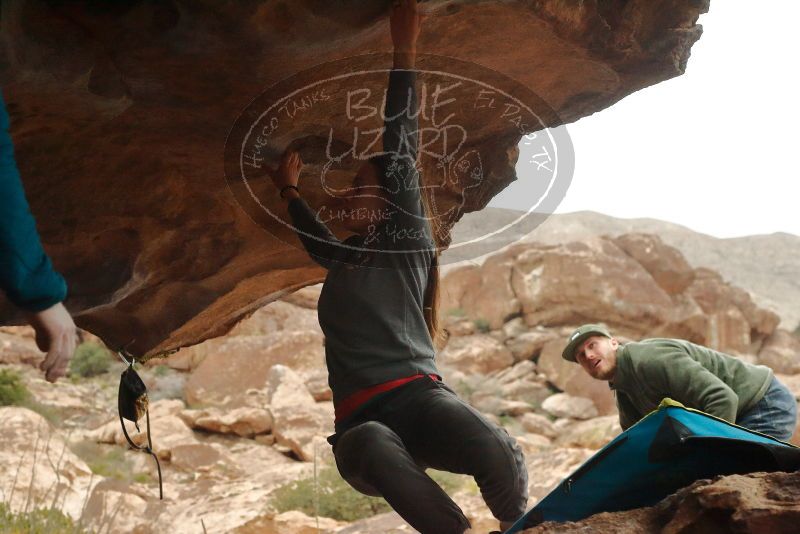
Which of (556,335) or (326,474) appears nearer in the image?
Result: (326,474)

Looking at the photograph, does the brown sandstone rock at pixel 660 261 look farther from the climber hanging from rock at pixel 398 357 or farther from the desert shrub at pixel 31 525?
the climber hanging from rock at pixel 398 357

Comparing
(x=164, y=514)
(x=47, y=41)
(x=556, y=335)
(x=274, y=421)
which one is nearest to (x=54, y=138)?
(x=47, y=41)

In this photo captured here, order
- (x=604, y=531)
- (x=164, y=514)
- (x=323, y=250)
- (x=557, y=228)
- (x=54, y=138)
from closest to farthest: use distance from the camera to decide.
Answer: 1. (x=604, y=531)
2. (x=323, y=250)
3. (x=54, y=138)
4. (x=164, y=514)
5. (x=557, y=228)

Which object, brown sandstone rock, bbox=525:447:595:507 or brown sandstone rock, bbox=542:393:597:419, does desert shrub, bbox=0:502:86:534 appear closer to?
brown sandstone rock, bbox=525:447:595:507

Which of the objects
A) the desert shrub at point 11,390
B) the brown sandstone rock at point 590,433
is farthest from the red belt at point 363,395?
the desert shrub at point 11,390

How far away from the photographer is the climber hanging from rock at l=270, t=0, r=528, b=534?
2.36 metres

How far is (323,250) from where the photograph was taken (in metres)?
3.06

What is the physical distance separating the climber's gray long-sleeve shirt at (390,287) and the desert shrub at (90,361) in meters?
16.9

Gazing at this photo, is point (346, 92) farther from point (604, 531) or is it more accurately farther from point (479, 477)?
point (604, 531)

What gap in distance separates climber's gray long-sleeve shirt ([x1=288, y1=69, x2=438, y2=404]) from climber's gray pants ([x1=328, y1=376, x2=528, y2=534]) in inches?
5.3

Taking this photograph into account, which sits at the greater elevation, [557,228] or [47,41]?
[47,41]

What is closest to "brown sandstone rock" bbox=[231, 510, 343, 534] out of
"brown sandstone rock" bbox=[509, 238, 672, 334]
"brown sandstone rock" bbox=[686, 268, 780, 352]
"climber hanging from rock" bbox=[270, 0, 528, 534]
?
"climber hanging from rock" bbox=[270, 0, 528, 534]

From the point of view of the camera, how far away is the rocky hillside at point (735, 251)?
115 feet

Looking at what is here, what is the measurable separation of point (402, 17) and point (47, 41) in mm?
1265
